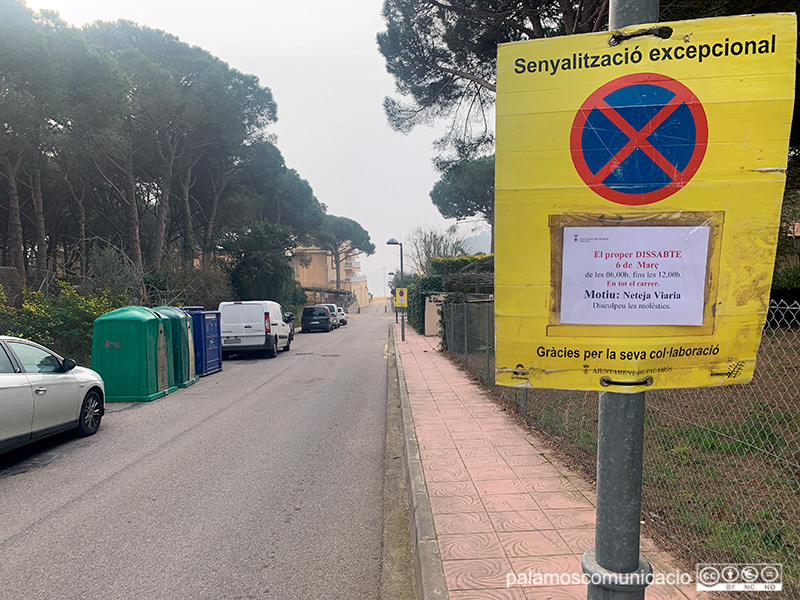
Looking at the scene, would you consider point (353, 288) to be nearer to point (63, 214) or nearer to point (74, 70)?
point (63, 214)

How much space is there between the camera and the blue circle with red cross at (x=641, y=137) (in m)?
1.78

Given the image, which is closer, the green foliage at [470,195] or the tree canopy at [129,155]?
the tree canopy at [129,155]

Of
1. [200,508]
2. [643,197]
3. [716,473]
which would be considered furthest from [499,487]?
[643,197]

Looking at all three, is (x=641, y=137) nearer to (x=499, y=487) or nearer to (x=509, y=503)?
(x=509, y=503)

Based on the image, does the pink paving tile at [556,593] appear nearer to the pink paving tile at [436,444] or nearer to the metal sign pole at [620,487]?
the metal sign pole at [620,487]

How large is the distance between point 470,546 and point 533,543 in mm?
447

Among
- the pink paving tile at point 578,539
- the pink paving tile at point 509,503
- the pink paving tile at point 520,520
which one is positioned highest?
the pink paving tile at point 578,539

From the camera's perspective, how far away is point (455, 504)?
464cm

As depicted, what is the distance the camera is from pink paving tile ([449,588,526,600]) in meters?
3.18

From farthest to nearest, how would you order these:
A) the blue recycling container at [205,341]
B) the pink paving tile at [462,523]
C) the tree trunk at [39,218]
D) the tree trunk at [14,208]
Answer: the tree trunk at [39,218] < the tree trunk at [14,208] < the blue recycling container at [205,341] < the pink paving tile at [462,523]

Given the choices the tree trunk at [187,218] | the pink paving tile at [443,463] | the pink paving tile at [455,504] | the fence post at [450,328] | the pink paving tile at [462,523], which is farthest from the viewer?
the tree trunk at [187,218]

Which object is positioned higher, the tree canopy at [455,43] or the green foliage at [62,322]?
the tree canopy at [455,43]

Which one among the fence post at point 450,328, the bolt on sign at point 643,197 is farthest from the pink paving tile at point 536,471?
the fence post at point 450,328

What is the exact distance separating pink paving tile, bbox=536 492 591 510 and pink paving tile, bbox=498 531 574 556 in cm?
54
